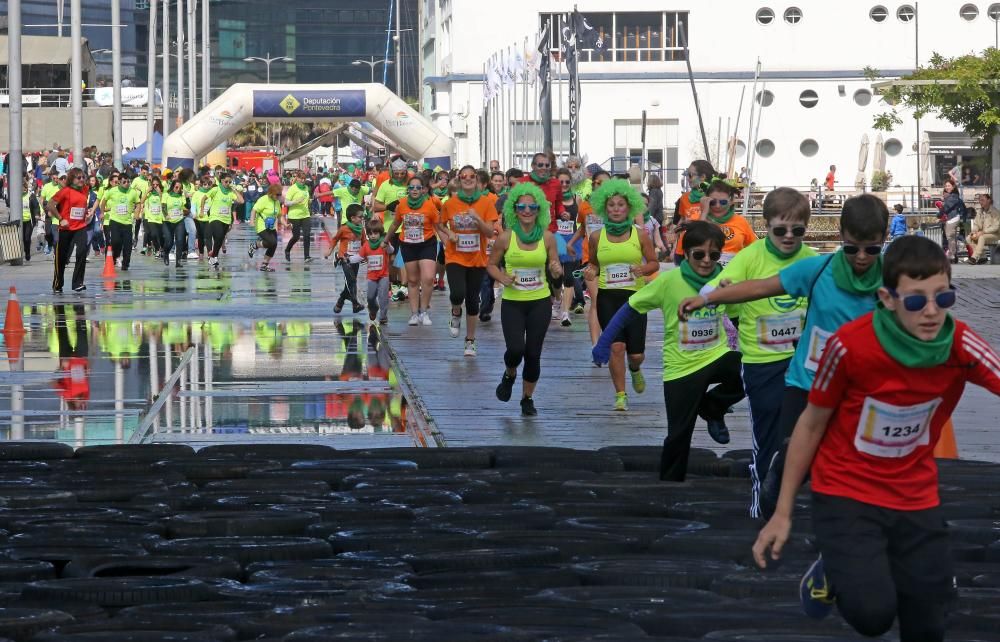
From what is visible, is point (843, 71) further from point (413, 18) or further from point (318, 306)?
point (413, 18)

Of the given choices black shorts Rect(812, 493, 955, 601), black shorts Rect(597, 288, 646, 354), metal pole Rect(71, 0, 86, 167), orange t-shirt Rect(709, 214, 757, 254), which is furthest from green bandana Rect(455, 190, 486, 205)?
metal pole Rect(71, 0, 86, 167)

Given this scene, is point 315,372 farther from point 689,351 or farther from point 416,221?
point 689,351

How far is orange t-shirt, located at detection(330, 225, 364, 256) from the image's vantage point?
20.6 meters

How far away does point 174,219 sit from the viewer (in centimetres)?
3300

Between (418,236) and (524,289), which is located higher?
(418,236)

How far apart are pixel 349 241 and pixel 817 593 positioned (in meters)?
15.8

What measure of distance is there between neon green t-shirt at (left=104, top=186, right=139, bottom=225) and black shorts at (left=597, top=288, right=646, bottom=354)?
63.5ft

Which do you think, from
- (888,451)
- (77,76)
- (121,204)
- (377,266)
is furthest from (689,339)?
(77,76)

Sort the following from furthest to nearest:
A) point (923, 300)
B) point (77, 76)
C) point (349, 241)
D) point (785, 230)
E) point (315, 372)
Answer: point (77, 76) → point (349, 241) → point (315, 372) → point (785, 230) → point (923, 300)

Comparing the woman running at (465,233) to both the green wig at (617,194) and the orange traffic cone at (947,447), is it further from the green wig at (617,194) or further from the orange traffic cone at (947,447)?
the orange traffic cone at (947,447)

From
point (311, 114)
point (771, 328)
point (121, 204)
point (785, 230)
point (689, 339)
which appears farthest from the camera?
point (311, 114)

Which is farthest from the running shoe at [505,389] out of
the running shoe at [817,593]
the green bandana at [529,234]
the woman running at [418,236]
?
the running shoe at [817,593]

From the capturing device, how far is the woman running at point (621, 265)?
12719mm

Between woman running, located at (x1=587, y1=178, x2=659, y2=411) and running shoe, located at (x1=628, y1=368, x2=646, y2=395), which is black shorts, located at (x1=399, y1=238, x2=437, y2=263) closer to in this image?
woman running, located at (x1=587, y1=178, x2=659, y2=411)
